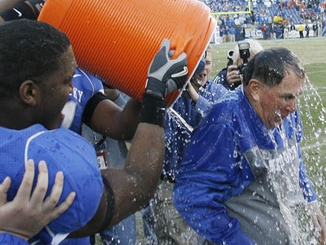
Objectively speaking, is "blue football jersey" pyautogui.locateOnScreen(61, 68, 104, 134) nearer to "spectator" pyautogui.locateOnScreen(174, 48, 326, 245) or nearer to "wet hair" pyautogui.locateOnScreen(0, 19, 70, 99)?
"spectator" pyautogui.locateOnScreen(174, 48, 326, 245)

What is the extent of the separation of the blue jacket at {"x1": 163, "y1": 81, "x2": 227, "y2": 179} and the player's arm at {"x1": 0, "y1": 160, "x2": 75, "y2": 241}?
2.04 meters

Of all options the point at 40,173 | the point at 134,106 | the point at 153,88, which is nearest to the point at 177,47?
the point at 153,88

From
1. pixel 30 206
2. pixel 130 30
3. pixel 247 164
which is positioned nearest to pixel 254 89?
pixel 247 164

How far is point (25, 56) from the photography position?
1.71m

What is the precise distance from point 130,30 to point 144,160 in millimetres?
626

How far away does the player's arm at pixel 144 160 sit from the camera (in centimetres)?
181

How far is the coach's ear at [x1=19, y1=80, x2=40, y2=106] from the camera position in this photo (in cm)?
172

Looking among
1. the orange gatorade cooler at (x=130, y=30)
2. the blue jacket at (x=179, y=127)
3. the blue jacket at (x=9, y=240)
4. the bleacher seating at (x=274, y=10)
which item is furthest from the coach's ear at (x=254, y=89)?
the bleacher seating at (x=274, y=10)

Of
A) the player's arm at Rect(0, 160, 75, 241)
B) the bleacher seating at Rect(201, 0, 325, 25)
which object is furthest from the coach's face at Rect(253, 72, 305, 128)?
the bleacher seating at Rect(201, 0, 325, 25)

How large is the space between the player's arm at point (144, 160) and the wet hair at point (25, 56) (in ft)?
1.23

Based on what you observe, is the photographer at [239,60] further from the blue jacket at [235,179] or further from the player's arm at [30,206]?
the player's arm at [30,206]

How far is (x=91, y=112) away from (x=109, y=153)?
46.9 inches

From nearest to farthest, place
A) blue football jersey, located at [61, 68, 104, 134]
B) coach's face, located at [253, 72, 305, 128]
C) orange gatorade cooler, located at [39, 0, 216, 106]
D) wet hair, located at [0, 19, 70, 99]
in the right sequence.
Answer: wet hair, located at [0, 19, 70, 99], orange gatorade cooler, located at [39, 0, 216, 106], blue football jersey, located at [61, 68, 104, 134], coach's face, located at [253, 72, 305, 128]

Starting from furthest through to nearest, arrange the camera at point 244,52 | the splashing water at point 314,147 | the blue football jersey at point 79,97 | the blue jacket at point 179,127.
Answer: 1. the splashing water at point 314,147
2. the camera at point 244,52
3. the blue jacket at point 179,127
4. the blue football jersey at point 79,97
